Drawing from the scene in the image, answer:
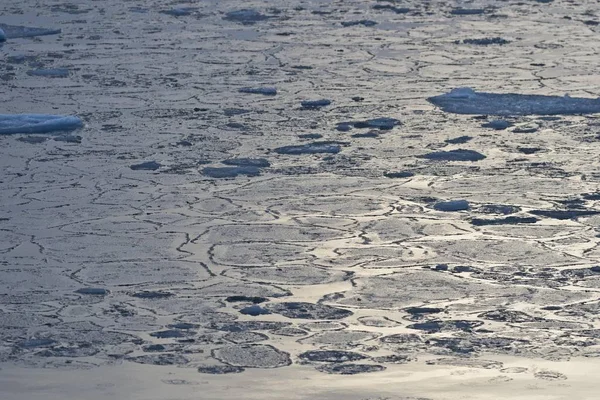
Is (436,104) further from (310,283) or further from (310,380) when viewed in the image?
(310,380)

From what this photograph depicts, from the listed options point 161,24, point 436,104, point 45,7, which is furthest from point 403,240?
point 45,7

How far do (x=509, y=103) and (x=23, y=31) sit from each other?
459 centimetres

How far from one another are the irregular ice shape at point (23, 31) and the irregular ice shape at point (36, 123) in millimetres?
3358

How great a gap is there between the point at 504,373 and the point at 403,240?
60.7 inches

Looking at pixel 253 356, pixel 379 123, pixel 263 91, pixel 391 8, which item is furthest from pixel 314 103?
pixel 391 8

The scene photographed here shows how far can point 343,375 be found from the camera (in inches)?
165

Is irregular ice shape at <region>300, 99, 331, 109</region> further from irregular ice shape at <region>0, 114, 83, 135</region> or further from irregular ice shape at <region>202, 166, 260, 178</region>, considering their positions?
irregular ice shape at <region>202, 166, 260, 178</region>

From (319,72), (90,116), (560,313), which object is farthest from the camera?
(319,72)

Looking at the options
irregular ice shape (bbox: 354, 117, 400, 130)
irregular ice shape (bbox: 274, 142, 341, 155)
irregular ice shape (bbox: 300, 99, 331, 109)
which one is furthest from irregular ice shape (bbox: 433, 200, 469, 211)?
irregular ice shape (bbox: 300, 99, 331, 109)

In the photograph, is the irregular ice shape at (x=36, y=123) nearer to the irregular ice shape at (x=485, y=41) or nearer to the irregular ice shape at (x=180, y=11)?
the irregular ice shape at (x=485, y=41)

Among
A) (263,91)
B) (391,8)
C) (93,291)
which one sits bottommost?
(391,8)

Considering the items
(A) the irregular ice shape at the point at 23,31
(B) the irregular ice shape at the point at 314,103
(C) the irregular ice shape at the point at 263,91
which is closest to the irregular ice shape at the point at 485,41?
(C) the irregular ice shape at the point at 263,91

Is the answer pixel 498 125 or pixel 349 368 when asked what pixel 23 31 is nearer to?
pixel 498 125

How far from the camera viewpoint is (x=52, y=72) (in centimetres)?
945
